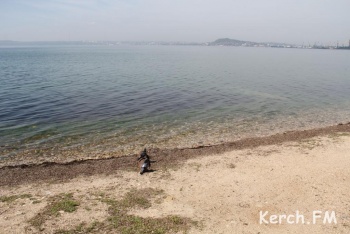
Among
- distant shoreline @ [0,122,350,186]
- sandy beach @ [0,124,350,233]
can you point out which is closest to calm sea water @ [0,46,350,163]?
distant shoreline @ [0,122,350,186]

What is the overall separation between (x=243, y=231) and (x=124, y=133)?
17182mm

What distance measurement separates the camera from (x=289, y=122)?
32.8 meters

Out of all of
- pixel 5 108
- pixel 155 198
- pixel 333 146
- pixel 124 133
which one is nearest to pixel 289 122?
pixel 333 146

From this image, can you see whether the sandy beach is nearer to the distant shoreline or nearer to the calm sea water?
the distant shoreline

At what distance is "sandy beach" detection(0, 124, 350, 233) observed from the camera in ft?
43.5

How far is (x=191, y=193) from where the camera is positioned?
53.1 ft

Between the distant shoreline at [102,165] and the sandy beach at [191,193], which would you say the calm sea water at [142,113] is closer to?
the distant shoreline at [102,165]

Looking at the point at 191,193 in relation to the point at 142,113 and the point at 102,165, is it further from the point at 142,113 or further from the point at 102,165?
the point at 142,113

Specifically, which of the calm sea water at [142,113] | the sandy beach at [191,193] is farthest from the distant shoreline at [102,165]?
the calm sea water at [142,113]

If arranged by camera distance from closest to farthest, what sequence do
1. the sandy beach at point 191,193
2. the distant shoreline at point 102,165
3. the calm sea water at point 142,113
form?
the sandy beach at point 191,193, the distant shoreline at point 102,165, the calm sea water at point 142,113

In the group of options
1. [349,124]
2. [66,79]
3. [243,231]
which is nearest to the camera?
[243,231]

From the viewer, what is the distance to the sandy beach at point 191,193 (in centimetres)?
1326

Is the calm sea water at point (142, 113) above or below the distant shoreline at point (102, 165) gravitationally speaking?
above

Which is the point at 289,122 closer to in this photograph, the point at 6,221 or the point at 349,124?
the point at 349,124
